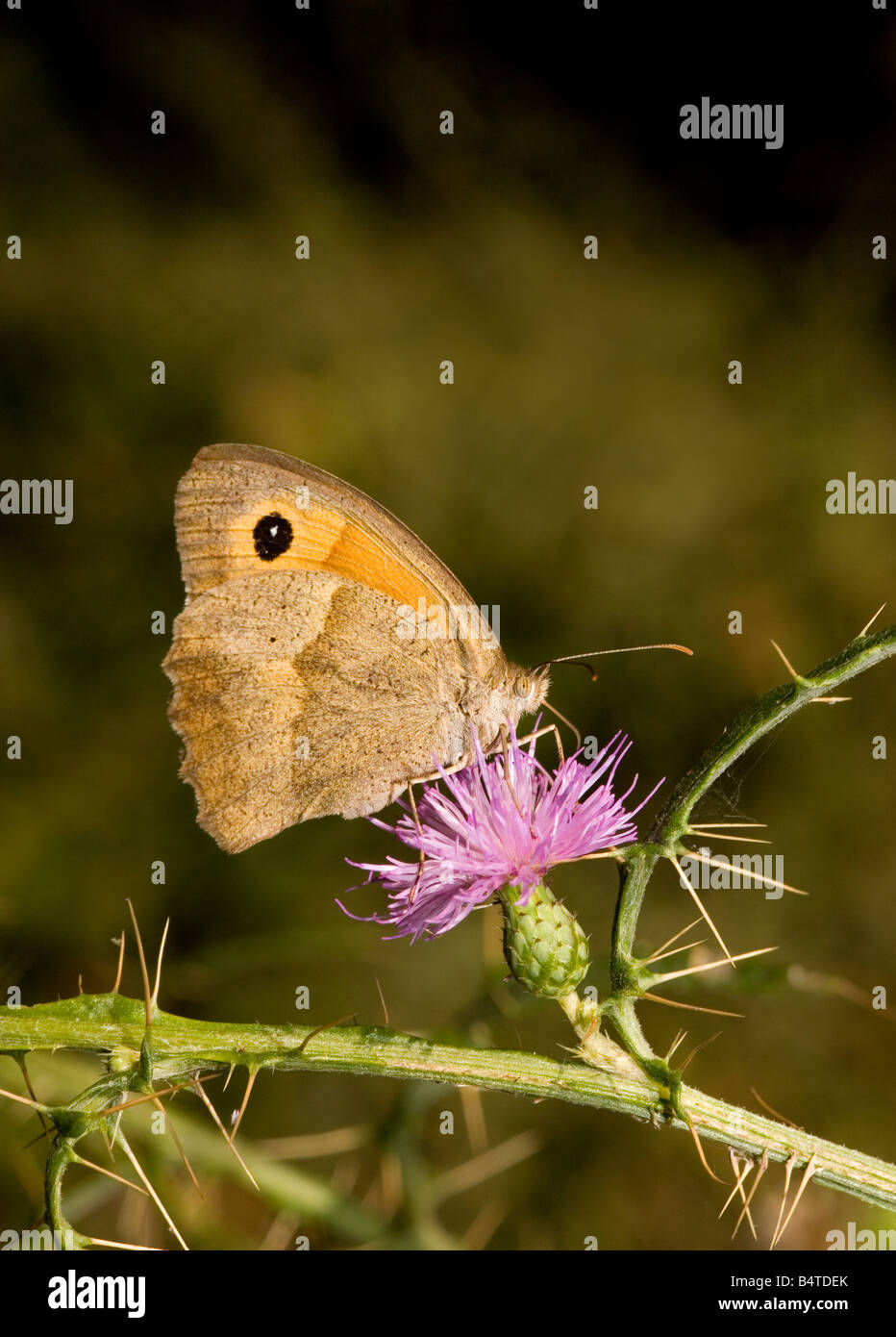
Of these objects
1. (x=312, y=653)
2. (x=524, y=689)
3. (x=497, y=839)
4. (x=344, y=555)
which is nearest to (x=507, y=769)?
(x=497, y=839)

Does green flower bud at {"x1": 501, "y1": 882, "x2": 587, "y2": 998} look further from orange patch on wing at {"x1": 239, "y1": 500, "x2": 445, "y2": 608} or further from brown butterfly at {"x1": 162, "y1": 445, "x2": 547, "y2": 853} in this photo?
orange patch on wing at {"x1": 239, "y1": 500, "x2": 445, "y2": 608}

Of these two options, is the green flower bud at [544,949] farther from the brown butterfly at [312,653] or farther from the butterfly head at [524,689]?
the butterfly head at [524,689]

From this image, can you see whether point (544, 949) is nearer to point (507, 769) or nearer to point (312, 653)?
point (507, 769)

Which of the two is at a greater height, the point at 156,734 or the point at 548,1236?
the point at 156,734

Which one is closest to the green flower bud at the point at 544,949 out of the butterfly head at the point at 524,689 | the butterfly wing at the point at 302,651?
the butterfly wing at the point at 302,651

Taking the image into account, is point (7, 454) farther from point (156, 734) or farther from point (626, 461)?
point (626, 461)

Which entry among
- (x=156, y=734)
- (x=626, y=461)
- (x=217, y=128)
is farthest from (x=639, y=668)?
(x=217, y=128)
